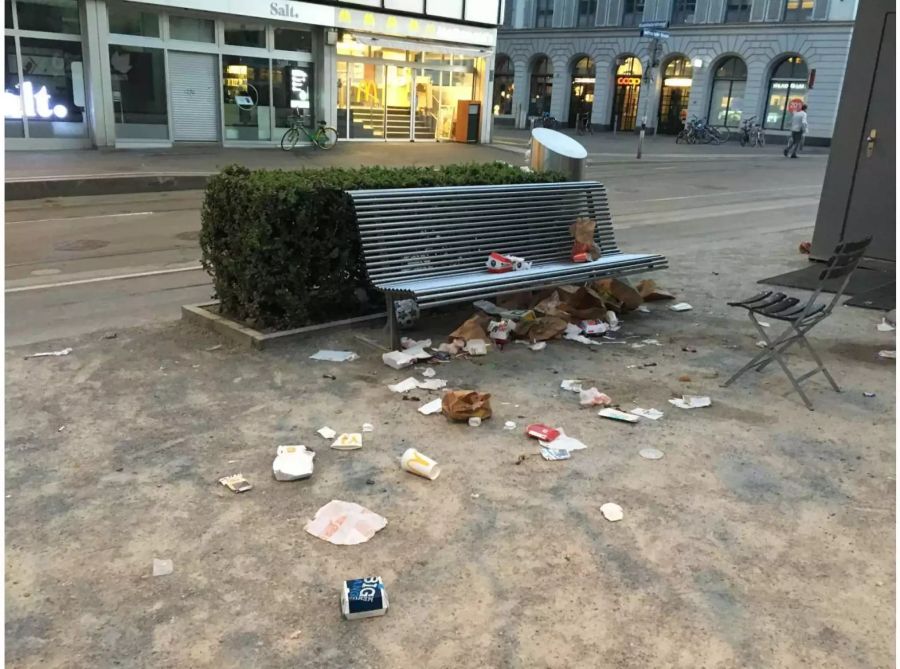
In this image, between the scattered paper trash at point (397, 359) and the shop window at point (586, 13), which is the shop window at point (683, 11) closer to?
the shop window at point (586, 13)

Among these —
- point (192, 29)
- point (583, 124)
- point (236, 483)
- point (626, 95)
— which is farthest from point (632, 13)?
point (236, 483)

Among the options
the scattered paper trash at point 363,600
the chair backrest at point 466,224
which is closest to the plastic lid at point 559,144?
the chair backrest at point 466,224

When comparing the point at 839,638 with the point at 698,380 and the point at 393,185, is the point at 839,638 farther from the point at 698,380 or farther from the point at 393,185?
the point at 393,185

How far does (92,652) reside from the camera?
256 centimetres

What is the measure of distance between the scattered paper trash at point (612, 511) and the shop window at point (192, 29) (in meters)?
19.7

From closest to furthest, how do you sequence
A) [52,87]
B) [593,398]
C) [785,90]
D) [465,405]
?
[465,405] < [593,398] < [52,87] < [785,90]

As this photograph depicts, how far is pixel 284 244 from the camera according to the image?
17.9 ft

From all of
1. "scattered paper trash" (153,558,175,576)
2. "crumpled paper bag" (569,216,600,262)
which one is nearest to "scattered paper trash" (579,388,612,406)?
"crumpled paper bag" (569,216,600,262)

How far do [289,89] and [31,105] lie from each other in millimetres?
6953

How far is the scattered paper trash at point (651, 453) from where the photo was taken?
4.04 m

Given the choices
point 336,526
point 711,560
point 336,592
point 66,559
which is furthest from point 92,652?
point 711,560

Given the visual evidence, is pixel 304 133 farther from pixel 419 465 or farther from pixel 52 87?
pixel 419 465

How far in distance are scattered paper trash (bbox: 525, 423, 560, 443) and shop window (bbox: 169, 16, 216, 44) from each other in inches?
742

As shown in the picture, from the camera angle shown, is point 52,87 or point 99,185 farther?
point 52,87
